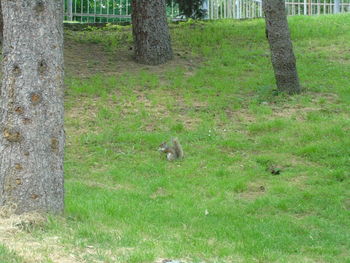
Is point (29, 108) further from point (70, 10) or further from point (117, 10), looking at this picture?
point (117, 10)

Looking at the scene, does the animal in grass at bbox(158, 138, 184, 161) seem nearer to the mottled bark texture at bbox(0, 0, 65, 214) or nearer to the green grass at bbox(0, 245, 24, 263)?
the mottled bark texture at bbox(0, 0, 65, 214)

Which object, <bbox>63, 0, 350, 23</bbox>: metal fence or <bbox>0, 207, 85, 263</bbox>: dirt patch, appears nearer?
<bbox>0, 207, 85, 263</bbox>: dirt patch

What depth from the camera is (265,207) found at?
8758 millimetres

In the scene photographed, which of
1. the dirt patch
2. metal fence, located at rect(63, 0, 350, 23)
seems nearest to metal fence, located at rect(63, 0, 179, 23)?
metal fence, located at rect(63, 0, 350, 23)

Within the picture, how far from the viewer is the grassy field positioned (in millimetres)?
6828

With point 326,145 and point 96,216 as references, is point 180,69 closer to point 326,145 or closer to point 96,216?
point 326,145

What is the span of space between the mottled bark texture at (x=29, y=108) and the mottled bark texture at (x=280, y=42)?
6.96 meters

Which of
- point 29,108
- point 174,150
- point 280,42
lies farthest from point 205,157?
point 29,108

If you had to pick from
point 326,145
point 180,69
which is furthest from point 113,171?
point 180,69

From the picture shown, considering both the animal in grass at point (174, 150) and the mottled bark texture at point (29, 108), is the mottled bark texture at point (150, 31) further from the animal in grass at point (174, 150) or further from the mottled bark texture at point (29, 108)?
the mottled bark texture at point (29, 108)

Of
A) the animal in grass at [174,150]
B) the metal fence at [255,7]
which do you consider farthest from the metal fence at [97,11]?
the animal in grass at [174,150]

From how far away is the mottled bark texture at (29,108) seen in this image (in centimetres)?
684

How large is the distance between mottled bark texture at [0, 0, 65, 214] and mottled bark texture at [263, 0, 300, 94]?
696cm

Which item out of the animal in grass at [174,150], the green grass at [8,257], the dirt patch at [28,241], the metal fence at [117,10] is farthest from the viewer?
the metal fence at [117,10]
